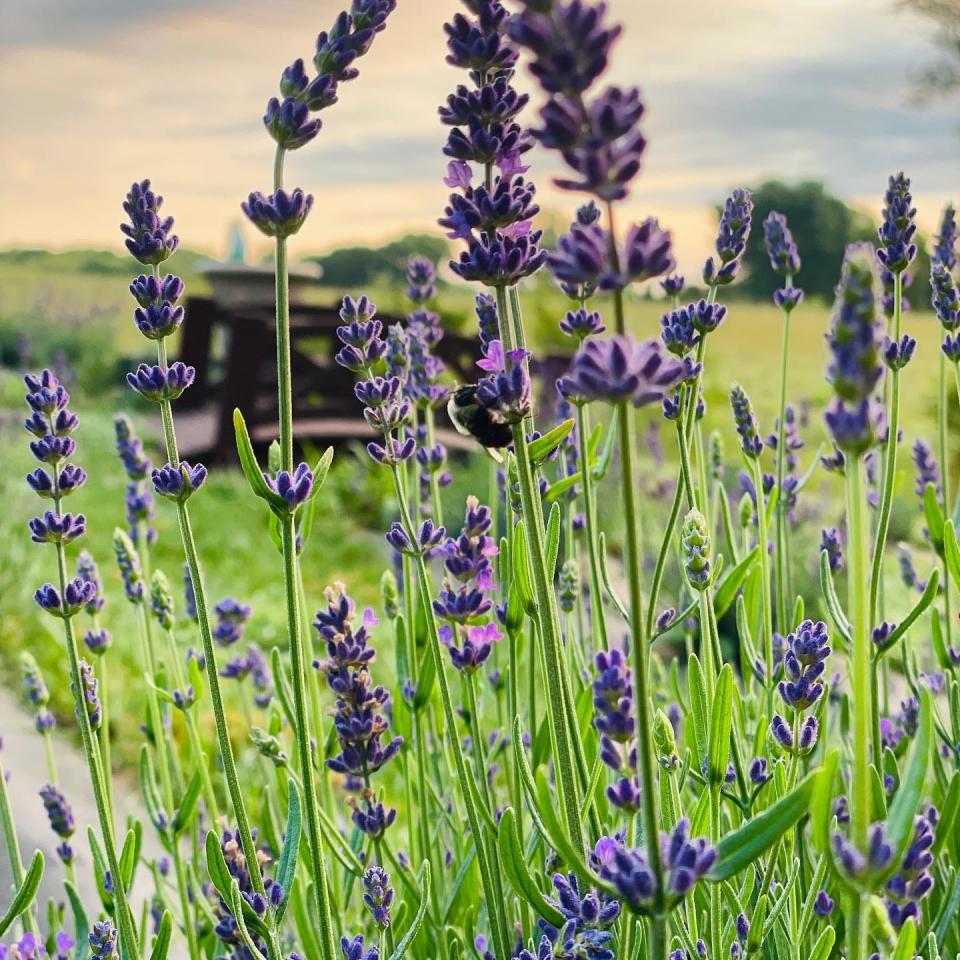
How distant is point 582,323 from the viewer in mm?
1604

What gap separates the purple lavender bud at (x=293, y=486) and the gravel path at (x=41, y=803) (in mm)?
1659

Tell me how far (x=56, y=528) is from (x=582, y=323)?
80 cm

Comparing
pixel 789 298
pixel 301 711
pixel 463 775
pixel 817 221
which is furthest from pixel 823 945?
pixel 817 221

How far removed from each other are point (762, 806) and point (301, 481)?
1.06 metres

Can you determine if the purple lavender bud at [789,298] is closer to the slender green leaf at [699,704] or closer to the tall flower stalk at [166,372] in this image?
the slender green leaf at [699,704]

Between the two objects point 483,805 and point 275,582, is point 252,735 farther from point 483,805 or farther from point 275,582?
point 275,582

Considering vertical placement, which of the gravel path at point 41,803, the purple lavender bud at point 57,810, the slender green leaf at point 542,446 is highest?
the slender green leaf at point 542,446

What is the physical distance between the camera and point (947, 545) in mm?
1743

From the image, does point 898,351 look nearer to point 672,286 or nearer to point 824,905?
point 672,286

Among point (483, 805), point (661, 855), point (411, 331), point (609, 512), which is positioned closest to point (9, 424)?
point (609, 512)

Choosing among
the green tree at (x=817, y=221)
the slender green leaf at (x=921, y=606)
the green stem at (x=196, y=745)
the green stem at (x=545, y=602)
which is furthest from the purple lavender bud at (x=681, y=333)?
the green tree at (x=817, y=221)

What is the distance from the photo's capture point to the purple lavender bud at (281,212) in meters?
1.21

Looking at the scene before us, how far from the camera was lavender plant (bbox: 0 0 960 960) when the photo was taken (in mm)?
791

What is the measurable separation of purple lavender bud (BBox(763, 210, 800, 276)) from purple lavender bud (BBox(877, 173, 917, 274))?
0.37 metres
